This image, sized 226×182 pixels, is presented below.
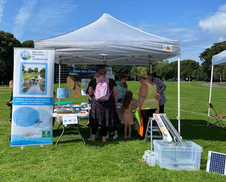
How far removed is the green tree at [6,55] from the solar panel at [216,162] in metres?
41.0

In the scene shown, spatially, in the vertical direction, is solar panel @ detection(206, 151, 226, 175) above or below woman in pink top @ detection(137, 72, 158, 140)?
below

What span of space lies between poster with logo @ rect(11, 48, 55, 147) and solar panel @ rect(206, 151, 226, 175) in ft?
10.0

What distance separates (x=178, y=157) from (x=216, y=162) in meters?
0.58

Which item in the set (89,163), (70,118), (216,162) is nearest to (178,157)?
(216,162)

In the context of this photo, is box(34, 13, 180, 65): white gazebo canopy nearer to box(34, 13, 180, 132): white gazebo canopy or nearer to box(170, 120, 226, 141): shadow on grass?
box(34, 13, 180, 132): white gazebo canopy

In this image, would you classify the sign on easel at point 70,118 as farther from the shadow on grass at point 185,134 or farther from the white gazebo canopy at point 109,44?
the white gazebo canopy at point 109,44

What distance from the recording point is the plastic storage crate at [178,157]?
3.60m

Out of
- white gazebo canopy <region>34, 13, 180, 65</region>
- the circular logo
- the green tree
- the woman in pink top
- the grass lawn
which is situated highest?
the green tree

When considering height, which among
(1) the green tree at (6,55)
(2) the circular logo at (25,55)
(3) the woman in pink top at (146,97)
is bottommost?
(3) the woman in pink top at (146,97)

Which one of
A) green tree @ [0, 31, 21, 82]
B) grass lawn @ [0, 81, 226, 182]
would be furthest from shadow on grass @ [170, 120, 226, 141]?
green tree @ [0, 31, 21, 82]

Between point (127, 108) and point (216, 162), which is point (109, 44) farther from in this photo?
point (216, 162)

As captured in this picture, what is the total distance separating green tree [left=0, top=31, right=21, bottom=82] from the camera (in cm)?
3979

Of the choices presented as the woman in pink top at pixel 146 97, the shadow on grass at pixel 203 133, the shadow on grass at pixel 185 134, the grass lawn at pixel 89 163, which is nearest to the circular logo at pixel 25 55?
the grass lawn at pixel 89 163

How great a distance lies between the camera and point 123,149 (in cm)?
468
